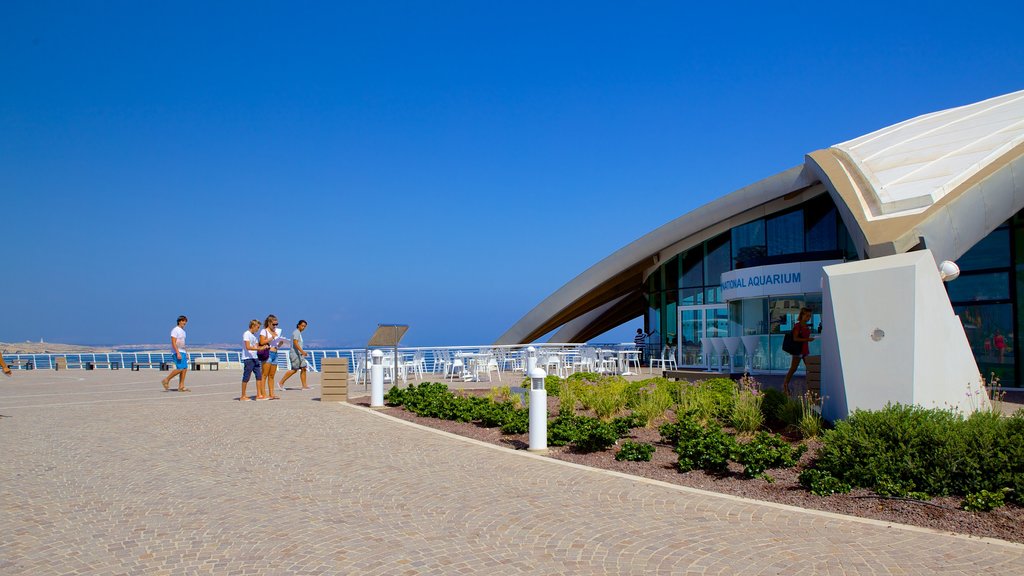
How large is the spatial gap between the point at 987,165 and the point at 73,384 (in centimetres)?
2270

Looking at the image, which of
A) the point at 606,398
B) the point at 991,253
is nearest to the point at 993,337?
the point at 991,253

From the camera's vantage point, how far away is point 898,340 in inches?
296

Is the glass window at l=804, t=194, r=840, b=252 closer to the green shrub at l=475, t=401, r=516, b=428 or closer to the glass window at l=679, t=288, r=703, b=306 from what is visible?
the glass window at l=679, t=288, r=703, b=306

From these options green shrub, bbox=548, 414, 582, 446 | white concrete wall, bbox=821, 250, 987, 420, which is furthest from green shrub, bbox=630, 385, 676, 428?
white concrete wall, bbox=821, 250, 987, 420

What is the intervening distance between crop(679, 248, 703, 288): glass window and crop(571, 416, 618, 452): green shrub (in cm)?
1702

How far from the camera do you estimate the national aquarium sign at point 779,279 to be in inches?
725

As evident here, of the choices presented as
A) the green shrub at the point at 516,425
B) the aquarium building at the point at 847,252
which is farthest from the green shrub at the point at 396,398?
the aquarium building at the point at 847,252

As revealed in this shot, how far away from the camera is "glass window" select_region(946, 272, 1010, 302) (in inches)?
581

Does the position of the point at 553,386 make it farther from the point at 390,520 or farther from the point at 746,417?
the point at 390,520

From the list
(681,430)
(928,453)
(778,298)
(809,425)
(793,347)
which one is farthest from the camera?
(778,298)

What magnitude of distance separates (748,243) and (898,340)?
1601 cm

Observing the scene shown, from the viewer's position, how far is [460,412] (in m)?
11.6

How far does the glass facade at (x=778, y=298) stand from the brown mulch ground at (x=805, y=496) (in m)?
6.05

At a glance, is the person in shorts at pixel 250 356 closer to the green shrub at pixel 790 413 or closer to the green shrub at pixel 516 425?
the green shrub at pixel 516 425
